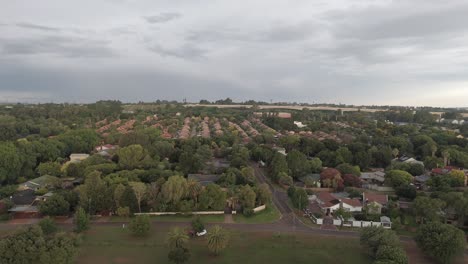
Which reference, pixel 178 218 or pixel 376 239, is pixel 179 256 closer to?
pixel 178 218

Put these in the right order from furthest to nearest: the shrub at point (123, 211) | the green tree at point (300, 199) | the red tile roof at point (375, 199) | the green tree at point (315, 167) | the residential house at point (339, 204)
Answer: the green tree at point (315, 167)
the red tile roof at point (375, 199)
the green tree at point (300, 199)
the residential house at point (339, 204)
the shrub at point (123, 211)

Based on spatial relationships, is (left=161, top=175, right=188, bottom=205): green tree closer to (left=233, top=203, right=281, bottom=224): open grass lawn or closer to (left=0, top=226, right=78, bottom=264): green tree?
(left=233, top=203, right=281, bottom=224): open grass lawn

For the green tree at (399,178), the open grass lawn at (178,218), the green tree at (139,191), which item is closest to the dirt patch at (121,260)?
the open grass lawn at (178,218)

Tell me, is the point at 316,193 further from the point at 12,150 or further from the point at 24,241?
the point at 12,150

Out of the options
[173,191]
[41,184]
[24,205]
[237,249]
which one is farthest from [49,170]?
[237,249]

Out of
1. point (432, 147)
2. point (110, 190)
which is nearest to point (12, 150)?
point (110, 190)

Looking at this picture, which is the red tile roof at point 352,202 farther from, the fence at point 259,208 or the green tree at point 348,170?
the green tree at point 348,170

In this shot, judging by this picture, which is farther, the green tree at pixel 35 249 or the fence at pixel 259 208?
the fence at pixel 259 208
